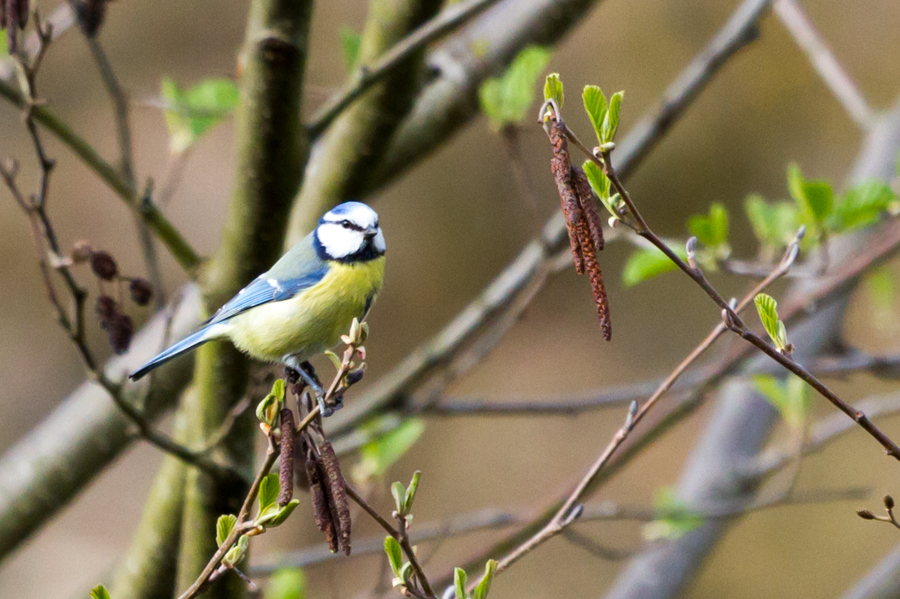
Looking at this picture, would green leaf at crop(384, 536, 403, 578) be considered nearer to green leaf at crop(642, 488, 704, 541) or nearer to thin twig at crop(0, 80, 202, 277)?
thin twig at crop(0, 80, 202, 277)

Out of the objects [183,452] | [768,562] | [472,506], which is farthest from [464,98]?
[768,562]

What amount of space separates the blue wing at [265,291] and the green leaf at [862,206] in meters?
0.89

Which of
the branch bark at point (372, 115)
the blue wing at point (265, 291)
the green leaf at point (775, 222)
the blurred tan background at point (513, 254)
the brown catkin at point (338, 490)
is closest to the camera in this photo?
the brown catkin at point (338, 490)

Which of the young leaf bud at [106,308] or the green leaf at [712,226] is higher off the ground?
the young leaf bud at [106,308]

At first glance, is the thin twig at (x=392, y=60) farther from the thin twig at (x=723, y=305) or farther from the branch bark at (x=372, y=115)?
the thin twig at (x=723, y=305)

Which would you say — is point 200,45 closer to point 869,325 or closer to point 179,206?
point 179,206

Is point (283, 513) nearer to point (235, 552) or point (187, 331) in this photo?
point (235, 552)

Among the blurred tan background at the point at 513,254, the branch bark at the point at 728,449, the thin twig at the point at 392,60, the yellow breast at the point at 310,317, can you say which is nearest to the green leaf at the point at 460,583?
the yellow breast at the point at 310,317

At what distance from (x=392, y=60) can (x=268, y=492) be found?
2.76ft

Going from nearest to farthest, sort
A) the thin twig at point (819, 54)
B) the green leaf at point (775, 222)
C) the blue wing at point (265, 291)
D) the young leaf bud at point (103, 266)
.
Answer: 1. the young leaf bud at point (103, 266)
2. the blue wing at point (265, 291)
3. the green leaf at point (775, 222)
4. the thin twig at point (819, 54)

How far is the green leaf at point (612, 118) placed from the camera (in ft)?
2.27

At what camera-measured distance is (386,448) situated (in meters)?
1.74

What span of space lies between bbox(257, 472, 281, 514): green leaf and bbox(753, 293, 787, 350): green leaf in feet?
1.55

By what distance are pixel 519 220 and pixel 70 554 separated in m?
2.82
